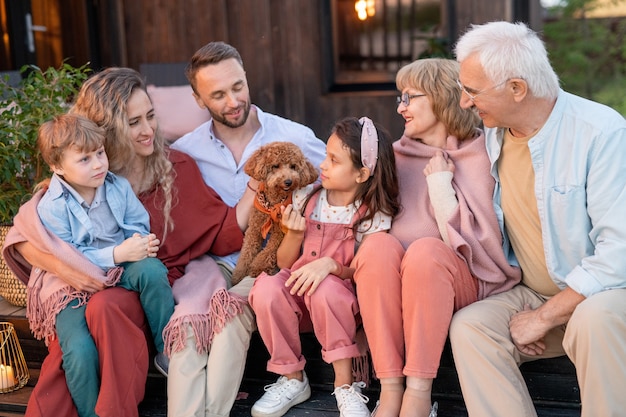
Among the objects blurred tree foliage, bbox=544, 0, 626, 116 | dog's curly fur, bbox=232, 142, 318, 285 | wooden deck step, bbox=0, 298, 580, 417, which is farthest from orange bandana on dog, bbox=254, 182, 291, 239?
blurred tree foliage, bbox=544, 0, 626, 116

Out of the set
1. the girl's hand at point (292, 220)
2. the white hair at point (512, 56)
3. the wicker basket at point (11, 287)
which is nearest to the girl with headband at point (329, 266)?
the girl's hand at point (292, 220)

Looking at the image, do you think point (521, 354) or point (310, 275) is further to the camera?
point (310, 275)

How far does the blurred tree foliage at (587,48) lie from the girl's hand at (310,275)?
6.77 m

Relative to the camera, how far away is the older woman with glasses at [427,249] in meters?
2.32

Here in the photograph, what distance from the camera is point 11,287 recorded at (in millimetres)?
3154

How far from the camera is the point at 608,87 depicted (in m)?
8.59

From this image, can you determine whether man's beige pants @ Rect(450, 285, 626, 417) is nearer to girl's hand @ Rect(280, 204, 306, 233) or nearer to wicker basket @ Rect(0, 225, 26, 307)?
girl's hand @ Rect(280, 204, 306, 233)

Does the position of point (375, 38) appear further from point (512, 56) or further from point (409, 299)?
point (409, 299)

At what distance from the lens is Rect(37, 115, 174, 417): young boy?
8.41ft

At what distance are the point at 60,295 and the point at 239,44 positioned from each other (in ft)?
11.0

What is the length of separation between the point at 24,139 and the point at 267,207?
1.11 m

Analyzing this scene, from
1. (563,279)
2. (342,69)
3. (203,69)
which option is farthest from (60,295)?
(342,69)

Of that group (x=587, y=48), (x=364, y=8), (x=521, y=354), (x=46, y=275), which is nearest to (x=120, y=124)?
(x=46, y=275)

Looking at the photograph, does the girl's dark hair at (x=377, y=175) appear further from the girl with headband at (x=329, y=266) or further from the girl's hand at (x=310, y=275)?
the girl's hand at (x=310, y=275)
